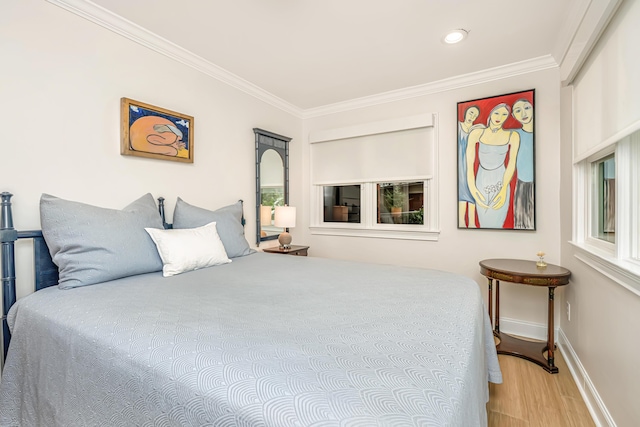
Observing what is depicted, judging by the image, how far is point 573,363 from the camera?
2.20 meters

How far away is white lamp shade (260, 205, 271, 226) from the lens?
3.43 m

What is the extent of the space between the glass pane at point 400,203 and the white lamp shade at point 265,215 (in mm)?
1314

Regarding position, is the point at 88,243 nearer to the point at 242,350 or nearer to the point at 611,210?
the point at 242,350

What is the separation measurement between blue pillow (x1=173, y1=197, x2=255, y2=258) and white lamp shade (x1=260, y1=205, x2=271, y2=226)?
0.68 metres

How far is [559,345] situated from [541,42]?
→ 8.34 feet

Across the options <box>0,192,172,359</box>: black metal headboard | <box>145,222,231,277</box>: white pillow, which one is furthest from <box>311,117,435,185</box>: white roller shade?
<box>0,192,172,359</box>: black metal headboard

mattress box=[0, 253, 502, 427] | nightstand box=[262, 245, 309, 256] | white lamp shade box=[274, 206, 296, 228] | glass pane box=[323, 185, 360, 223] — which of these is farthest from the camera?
glass pane box=[323, 185, 360, 223]

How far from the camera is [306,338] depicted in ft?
3.18

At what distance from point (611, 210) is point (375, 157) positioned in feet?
7.23

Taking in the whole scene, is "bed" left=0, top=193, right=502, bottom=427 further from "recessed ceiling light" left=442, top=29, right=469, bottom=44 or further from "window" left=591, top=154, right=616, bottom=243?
"recessed ceiling light" left=442, top=29, right=469, bottom=44

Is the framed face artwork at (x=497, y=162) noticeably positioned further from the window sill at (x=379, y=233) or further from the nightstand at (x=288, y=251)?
the nightstand at (x=288, y=251)

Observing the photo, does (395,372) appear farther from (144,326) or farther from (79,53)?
(79,53)

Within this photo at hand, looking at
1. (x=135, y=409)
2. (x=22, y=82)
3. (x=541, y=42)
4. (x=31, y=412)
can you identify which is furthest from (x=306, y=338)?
(x=541, y=42)

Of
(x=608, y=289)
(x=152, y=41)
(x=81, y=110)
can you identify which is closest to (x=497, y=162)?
(x=608, y=289)
